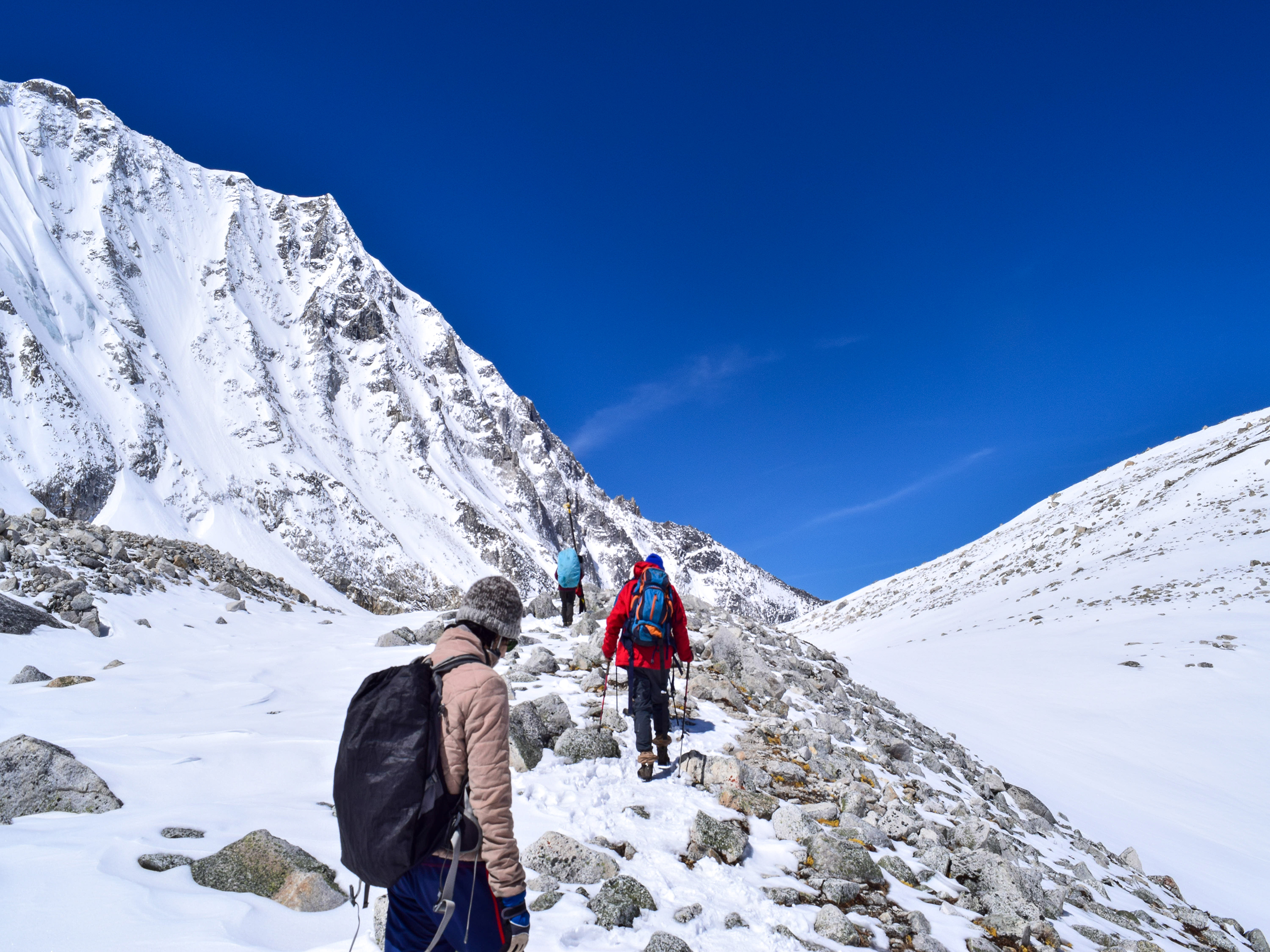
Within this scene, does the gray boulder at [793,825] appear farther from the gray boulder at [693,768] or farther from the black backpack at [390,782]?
the black backpack at [390,782]

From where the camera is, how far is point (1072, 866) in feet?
25.6

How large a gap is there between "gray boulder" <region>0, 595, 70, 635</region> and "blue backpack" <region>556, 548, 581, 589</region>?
904cm

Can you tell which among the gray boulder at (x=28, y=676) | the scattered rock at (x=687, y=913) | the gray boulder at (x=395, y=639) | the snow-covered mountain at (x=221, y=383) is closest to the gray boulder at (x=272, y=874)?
the scattered rock at (x=687, y=913)

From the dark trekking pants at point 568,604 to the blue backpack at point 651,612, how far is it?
7800 mm

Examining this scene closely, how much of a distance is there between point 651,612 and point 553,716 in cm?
204

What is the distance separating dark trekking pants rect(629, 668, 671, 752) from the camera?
7070mm

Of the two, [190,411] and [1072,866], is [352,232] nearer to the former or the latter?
[190,411]

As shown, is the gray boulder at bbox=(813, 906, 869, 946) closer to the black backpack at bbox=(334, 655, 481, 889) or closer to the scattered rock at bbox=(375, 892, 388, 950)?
the scattered rock at bbox=(375, 892, 388, 950)

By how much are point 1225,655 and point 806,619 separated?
114ft

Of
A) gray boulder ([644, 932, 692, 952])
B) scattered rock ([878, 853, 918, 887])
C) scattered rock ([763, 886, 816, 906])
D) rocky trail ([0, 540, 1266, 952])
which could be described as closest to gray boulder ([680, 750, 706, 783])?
rocky trail ([0, 540, 1266, 952])

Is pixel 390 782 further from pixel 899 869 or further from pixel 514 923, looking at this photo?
pixel 899 869

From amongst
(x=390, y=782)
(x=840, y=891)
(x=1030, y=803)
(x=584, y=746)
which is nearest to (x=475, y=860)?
(x=390, y=782)

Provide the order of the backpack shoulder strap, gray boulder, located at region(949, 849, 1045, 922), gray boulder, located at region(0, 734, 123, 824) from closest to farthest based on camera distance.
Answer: the backpack shoulder strap
gray boulder, located at region(0, 734, 123, 824)
gray boulder, located at region(949, 849, 1045, 922)

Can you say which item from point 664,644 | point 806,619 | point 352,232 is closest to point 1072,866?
point 664,644
